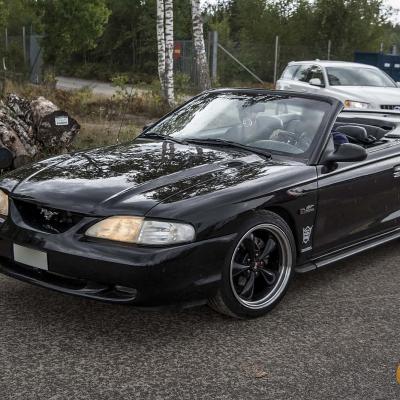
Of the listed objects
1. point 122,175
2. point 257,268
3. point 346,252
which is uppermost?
point 122,175

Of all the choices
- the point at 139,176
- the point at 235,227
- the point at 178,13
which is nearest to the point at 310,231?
the point at 235,227

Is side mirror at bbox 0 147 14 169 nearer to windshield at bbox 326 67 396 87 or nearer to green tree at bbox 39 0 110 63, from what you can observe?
windshield at bbox 326 67 396 87

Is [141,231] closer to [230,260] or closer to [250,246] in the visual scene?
[230,260]

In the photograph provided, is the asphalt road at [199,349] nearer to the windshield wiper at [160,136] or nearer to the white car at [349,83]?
the windshield wiper at [160,136]

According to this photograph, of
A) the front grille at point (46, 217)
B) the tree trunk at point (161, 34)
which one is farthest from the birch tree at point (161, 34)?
the front grille at point (46, 217)

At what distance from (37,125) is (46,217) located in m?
4.64

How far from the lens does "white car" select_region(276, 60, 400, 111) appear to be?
1241 centimetres

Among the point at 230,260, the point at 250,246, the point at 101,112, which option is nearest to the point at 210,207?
the point at 230,260

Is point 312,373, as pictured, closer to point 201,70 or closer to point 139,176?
point 139,176

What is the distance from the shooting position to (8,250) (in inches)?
155

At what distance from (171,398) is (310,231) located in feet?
5.76

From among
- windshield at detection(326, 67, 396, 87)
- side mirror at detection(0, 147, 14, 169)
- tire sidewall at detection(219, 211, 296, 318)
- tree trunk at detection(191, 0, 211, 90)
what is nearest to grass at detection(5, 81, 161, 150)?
side mirror at detection(0, 147, 14, 169)

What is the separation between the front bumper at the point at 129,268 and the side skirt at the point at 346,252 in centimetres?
92

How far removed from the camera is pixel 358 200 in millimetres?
4836
